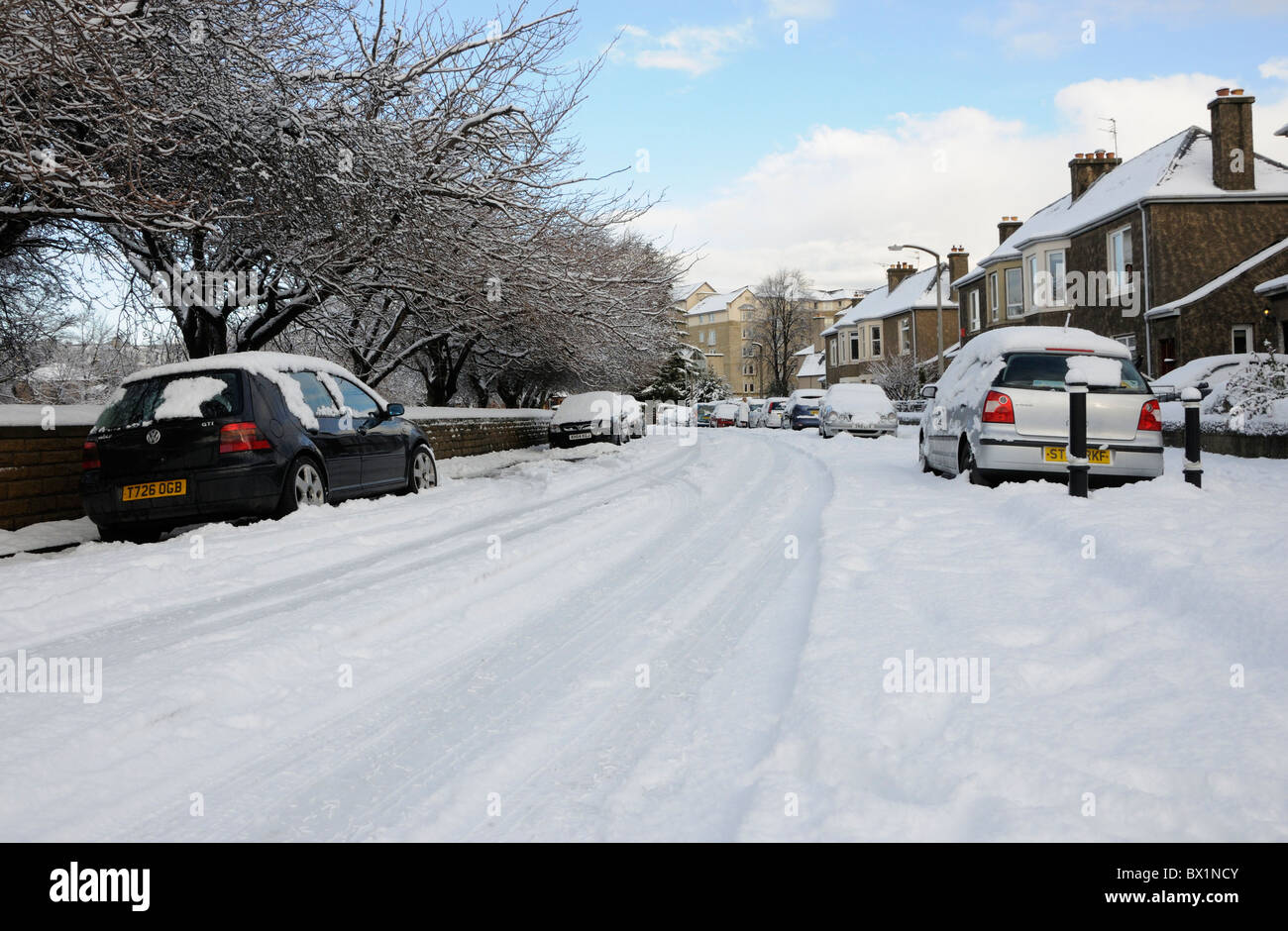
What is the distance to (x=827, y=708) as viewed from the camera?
12.1 ft

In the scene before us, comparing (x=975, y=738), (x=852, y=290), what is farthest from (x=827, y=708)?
(x=852, y=290)

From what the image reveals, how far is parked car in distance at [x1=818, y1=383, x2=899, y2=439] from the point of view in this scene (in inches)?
1011

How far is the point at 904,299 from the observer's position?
62.3 metres

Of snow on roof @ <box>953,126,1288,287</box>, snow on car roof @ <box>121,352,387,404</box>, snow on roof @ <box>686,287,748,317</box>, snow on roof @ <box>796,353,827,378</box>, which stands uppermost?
snow on roof @ <box>686,287,748,317</box>

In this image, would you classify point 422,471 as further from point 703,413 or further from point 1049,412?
point 703,413

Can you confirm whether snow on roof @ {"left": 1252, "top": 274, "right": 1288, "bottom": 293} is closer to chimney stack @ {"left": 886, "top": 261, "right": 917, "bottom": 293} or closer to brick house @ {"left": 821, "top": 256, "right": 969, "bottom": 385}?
brick house @ {"left": 821, "top": 256, "right": 969, "bottom": 385}

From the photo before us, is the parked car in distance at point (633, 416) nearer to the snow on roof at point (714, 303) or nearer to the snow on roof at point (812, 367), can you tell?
the snow on roof at point (812, 367)

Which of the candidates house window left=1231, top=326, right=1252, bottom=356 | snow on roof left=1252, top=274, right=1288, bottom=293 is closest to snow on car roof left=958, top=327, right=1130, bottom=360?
snow on roof left=1252, top=274, right=1288, bottom=293

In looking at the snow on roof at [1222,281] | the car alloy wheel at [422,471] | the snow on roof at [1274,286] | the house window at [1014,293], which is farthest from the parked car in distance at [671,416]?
the car alloy wheel at [422,471]

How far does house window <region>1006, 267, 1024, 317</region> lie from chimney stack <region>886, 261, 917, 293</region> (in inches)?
1042

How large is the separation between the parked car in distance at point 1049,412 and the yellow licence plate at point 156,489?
786 cm

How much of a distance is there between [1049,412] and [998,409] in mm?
504
